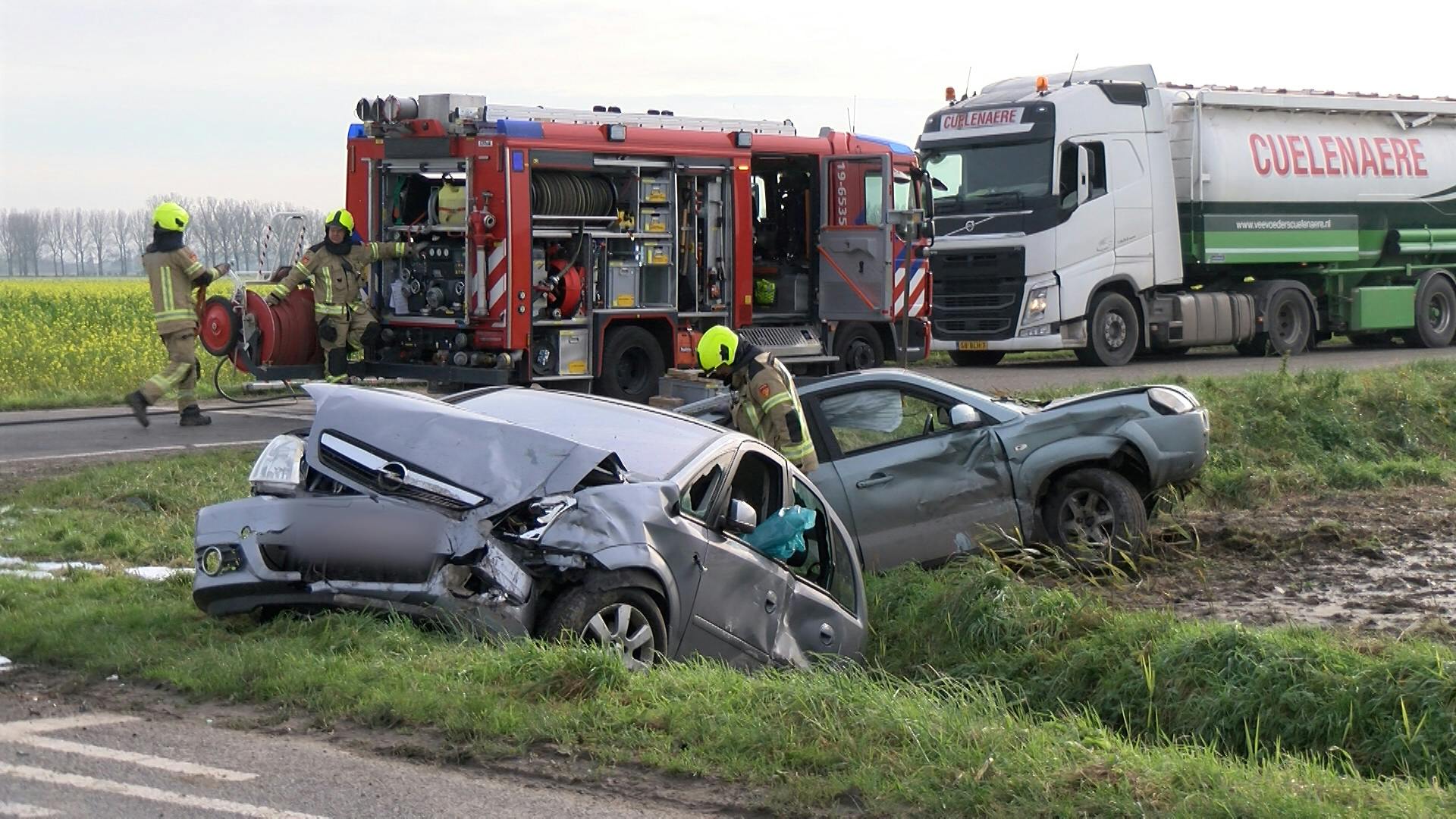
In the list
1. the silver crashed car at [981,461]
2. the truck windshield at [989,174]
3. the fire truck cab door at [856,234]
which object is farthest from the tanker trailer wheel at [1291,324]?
the silver crashed car at [981,461]

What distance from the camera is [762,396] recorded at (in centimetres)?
916

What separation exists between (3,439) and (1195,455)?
33.9ft

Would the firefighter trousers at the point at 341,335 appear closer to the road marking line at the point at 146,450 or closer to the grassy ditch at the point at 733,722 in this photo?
the road marking line at the point at 146,450

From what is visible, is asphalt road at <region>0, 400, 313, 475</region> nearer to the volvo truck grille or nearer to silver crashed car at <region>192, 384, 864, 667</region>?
silver crashed car at <region>192, 384, 864, 667</region>

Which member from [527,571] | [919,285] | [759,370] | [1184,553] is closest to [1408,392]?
[919,285]

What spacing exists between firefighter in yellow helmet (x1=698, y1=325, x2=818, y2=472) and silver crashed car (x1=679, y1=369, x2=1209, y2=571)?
0.34 m

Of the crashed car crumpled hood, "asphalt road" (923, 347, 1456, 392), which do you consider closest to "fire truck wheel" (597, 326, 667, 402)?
"asphalt road" (923, 347, 1456, 392)

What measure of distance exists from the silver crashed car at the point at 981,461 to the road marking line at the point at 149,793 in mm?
4978

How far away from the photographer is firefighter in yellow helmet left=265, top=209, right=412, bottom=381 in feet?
51.3

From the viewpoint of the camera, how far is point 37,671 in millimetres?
6664

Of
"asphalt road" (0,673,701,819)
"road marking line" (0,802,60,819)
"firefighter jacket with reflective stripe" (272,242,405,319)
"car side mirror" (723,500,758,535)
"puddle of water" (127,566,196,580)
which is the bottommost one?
"asphalt road" (0,673,701,819)

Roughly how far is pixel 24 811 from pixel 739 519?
306 centimetres

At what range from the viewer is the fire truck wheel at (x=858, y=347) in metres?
18.7

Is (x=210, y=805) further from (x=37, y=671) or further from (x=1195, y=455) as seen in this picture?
(x=1195, y=455)
